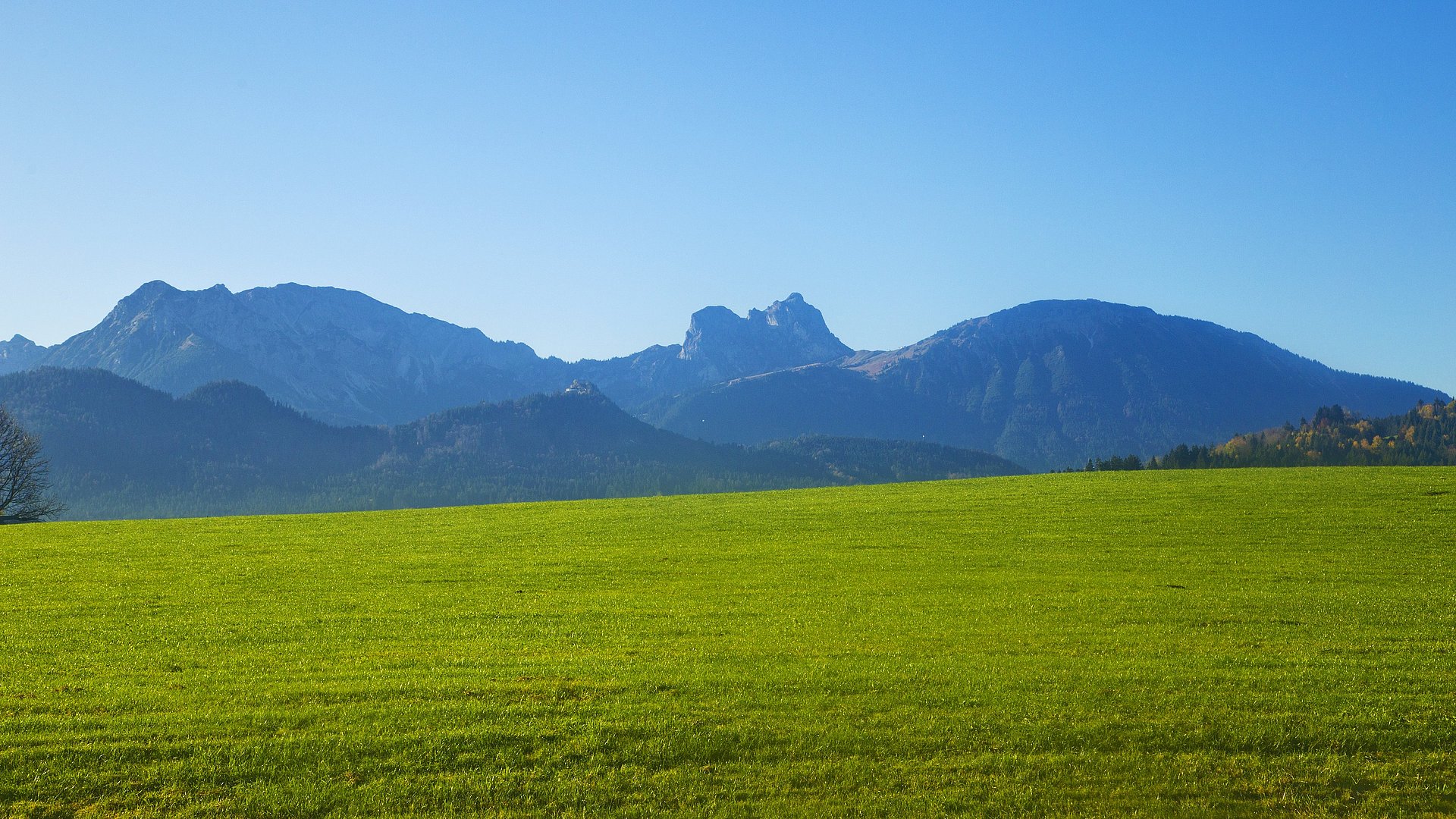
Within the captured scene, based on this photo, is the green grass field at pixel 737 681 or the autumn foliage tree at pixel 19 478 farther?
the autumn foliage tree at pixel 19 478

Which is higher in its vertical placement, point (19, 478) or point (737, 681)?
point (19, 478)

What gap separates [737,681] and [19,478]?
9091cm

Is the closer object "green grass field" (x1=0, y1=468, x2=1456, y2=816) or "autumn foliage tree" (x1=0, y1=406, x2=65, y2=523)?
"green grass field" (x1=0, y1=468, x2=1456, y2=816)

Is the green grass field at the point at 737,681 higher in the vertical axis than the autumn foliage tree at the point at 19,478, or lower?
lower

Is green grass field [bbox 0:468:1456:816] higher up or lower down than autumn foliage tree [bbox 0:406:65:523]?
lower down

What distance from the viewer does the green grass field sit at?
1360 cm

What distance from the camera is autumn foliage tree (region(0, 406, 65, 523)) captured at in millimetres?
79438

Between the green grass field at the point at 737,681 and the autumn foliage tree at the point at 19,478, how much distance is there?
53888 millimetres

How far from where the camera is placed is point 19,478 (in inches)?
3223

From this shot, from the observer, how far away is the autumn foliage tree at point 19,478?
79438mm

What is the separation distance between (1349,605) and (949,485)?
127ft

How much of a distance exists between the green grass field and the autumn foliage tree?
53888 mm

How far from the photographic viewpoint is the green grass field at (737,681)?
13.6 meters

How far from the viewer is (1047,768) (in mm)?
14281
